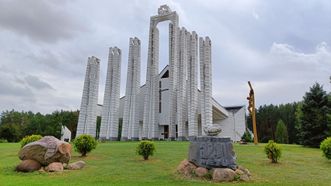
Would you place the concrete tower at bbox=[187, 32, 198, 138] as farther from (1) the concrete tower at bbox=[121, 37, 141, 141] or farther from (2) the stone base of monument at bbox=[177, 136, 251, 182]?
(2) the stone base of monument at bbox=[177, 136, 251, 182]

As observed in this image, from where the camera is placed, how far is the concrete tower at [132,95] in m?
32.1

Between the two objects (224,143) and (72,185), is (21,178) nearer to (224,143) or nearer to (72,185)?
(72,185)

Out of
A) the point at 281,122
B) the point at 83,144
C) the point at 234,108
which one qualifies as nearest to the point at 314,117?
the point at 234,108

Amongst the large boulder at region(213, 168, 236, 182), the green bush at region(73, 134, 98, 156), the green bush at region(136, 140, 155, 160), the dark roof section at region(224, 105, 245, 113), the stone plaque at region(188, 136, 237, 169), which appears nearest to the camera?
the large boulder at region(213, 168, 236, 182)

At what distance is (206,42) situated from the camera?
99.7ft

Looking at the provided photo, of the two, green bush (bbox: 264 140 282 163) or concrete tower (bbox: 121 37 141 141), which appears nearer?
green bush (bbox: 264 140 282 163)

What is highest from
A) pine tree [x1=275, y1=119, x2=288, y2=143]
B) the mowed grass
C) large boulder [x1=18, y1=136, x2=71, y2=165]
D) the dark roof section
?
the dark roof section

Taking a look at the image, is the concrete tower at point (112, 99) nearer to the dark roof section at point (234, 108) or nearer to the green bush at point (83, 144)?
the dark roof section at point (234, 108)

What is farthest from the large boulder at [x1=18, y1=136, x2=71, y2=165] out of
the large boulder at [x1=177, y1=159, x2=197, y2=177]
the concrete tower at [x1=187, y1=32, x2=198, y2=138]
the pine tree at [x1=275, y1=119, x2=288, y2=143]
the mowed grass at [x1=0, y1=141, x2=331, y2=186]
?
the pine tree at [x1=275, y1=119, x2=288, y2=143]

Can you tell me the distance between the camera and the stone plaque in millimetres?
9578

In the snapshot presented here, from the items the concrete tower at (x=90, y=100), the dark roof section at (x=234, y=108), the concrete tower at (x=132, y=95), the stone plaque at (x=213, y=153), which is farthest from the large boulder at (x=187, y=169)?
the dark roof section at (x=234, y=108)

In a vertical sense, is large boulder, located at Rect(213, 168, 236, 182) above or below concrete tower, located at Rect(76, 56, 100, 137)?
below

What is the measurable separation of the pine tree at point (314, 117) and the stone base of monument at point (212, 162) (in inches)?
632

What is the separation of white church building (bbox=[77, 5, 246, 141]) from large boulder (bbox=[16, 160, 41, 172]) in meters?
19.9
